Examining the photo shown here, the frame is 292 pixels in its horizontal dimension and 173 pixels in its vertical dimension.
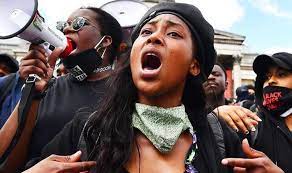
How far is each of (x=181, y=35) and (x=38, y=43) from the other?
0.67m

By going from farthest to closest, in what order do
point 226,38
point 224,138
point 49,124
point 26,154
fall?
point 226,38
point 49,124
point 26,154
point 224,138

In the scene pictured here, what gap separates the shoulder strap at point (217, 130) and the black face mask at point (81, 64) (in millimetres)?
946

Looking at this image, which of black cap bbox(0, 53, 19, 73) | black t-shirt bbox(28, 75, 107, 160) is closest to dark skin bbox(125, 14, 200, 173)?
black t-shirt bbox(28, 75, 107, 160)

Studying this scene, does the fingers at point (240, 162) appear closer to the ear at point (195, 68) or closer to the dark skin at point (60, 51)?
the ear at point (195, 68)

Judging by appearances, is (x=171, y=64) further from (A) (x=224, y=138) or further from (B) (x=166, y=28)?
(A) (x=224, y=138)

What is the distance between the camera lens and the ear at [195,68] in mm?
2135

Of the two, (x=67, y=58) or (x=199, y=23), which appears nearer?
(x=199, y=23)

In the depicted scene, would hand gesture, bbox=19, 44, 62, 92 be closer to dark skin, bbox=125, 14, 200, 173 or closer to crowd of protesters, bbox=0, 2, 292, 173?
crowd of protesters, bbox=0, 2, 292, 173

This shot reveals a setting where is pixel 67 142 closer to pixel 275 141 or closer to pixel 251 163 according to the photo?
pixel 251 163

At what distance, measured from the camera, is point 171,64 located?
1.97m

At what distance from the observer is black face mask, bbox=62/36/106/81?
108 inches

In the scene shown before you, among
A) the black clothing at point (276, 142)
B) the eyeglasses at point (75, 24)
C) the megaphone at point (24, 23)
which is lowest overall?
the black clothing at point (276, 142)

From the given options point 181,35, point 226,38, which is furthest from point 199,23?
point 226,38

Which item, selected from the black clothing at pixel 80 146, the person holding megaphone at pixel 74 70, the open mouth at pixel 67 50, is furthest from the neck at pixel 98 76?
the black clothing at pixel 80 146
